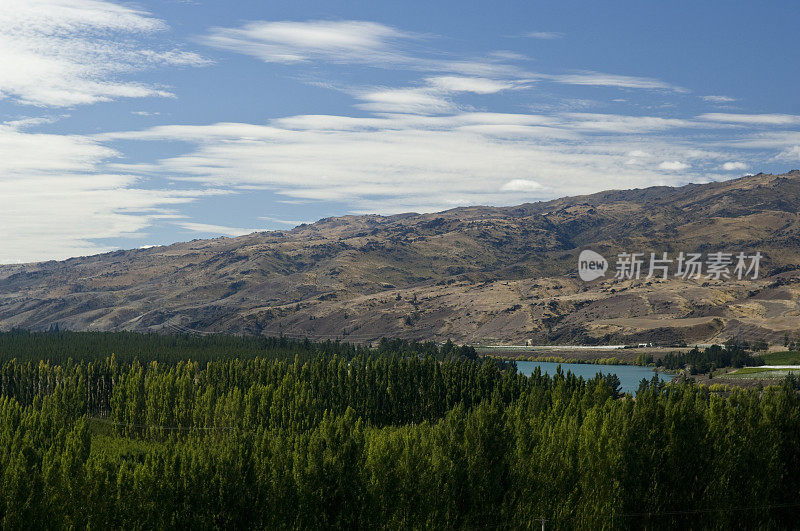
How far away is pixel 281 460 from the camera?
6825 centimetres

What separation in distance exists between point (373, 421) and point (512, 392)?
26.8 meters

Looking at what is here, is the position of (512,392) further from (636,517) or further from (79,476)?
(79,476)

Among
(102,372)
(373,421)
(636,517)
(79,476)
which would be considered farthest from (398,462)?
(102,372)

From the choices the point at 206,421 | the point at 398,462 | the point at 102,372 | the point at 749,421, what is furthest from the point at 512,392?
the point at 102,372

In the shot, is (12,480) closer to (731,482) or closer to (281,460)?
(281,460)

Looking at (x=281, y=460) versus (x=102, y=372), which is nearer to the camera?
(x=281, y=460)

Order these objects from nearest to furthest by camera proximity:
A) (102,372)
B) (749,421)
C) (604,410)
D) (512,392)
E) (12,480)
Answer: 1. (12,480)
2. (749,421)
3. (604,410)
4. (512,392)
5. (102,372)

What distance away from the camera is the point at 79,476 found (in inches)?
2785

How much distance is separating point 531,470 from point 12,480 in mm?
45339

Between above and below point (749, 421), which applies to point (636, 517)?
below

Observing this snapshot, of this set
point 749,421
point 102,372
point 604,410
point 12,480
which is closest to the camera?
point 12,480

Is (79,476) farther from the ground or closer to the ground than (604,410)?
closer to the ground

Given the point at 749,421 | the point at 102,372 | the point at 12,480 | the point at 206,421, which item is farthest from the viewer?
the point at 102,372

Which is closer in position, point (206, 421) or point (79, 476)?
point (79, 476)
